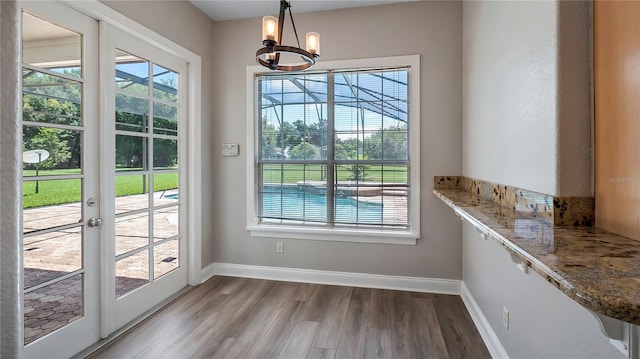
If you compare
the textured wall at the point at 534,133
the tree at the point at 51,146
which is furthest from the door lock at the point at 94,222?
the textured wall at the point at 534,133

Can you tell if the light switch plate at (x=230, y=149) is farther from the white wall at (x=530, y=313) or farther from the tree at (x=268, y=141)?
the white wall at (x=530, y=313)

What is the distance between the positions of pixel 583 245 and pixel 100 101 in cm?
270

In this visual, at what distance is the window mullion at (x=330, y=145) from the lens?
10.3 ft

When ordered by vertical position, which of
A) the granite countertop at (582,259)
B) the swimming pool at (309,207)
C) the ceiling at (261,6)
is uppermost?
the ceiling at (261,6)

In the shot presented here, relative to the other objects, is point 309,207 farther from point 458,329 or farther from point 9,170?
point 9,170

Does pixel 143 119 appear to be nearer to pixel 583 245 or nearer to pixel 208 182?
pixel 208 182

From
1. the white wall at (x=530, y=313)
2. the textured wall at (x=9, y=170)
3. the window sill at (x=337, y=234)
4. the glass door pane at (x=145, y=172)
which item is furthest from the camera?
the window sill at (x=337, y=234)

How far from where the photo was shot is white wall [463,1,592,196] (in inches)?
47.8

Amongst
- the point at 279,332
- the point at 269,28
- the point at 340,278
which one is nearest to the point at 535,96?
the point at 269,28

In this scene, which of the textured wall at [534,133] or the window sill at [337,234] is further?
the window sill at [337,234]

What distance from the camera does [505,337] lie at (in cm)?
181

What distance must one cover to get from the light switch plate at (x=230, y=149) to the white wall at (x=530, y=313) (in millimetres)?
2432

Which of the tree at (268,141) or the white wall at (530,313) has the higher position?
the tree at (268,141)

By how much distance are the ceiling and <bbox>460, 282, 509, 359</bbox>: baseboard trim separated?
9.04ft
